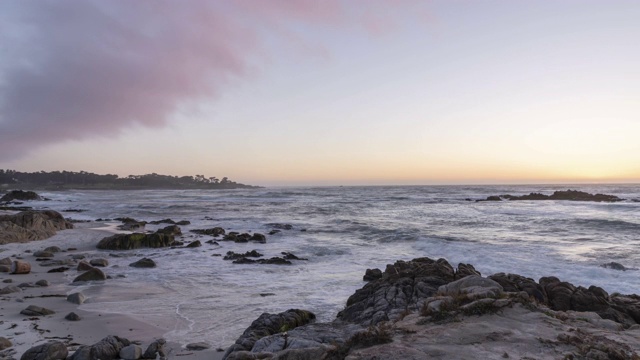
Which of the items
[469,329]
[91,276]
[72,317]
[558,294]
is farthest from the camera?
[91,276]

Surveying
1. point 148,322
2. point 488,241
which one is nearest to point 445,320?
point 148,322

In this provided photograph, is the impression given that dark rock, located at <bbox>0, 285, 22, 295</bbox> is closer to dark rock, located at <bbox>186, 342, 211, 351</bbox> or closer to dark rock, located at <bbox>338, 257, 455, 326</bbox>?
dark rock, located at <bbox>186, 342, 211, 351</bbox>

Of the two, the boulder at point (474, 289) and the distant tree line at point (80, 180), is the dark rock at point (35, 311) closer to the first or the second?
the boulder at point (474, 289)

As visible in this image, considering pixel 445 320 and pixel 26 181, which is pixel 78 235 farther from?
pixel 26 181

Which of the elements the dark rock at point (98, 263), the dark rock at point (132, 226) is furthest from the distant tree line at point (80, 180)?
the dark rock at point (98, 263)

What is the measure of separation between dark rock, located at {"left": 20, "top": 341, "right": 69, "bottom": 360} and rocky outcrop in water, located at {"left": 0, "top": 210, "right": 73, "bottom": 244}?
17780 millimetres

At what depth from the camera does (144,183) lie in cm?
16688

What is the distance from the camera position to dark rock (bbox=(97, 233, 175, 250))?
68.9 ft

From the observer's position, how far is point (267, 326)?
8094 mm

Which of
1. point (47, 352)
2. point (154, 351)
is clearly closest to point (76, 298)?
point (47, 352)

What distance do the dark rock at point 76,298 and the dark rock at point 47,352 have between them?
407 cm

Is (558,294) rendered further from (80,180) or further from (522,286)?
(80,180)

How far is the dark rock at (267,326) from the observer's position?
282 inches

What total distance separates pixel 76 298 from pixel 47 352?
14.5ft
